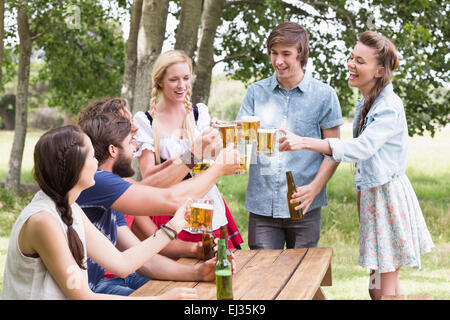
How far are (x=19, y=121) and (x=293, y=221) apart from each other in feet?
33.6

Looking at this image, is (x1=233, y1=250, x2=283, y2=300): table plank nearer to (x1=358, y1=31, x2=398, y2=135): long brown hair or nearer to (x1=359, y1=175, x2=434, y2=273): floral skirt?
(x1=359, y1=175, x2=434, y2=273): floral skirt

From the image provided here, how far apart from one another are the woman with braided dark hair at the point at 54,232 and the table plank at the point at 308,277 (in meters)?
0.52

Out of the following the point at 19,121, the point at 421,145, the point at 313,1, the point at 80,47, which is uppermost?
the point at 313,1

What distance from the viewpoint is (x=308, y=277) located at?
305 centimetres

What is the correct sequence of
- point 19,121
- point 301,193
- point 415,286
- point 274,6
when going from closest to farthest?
point 301,193 → point 415,286 → point 274,6 → point 19,121

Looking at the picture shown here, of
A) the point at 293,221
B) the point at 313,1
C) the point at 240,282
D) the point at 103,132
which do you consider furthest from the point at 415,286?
the point at 313,1

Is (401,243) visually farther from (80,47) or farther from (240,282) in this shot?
(80,47)

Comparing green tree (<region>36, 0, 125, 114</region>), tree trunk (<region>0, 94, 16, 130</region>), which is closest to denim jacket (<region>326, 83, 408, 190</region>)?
green tree (<region>36, 0, 125, 114</region>)

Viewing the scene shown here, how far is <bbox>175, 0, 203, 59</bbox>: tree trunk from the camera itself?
8.85m

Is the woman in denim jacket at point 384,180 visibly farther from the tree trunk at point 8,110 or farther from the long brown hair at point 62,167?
the tree trunk at point 8,110

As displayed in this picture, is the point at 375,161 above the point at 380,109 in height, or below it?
below

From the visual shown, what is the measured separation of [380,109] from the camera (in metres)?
3.54

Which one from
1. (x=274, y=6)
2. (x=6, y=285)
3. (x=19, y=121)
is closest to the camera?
(x=6, y=285)

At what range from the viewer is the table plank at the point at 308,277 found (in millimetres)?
2771
